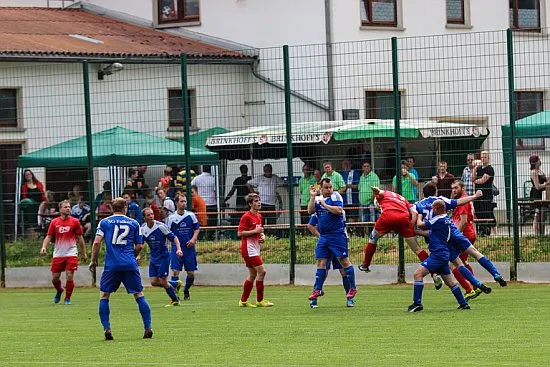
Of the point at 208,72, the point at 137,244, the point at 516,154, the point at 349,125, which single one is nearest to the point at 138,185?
the point at 208,72

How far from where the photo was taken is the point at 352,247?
1003 inches

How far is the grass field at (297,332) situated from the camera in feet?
46.0

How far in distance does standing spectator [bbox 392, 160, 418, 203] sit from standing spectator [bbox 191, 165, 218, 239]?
401 cm

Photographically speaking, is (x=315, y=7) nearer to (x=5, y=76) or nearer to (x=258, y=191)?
(x=5, y=76)

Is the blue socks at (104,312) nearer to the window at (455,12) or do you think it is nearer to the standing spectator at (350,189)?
the standing spectator at (350,189)

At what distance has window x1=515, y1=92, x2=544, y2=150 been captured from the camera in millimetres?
24234

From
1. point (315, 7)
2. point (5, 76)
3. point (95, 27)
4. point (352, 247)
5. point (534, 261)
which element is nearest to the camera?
point (534, 261)

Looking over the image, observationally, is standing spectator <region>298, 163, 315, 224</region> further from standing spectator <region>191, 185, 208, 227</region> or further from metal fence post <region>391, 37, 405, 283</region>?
standing spectator <region>191, 185, 208, 227</region>

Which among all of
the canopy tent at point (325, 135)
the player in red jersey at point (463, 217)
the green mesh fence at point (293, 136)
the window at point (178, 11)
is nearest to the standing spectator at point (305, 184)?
the green mesh fence at point (293, 136)

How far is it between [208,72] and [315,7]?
1175cm

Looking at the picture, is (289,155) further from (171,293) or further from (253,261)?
(171,293)

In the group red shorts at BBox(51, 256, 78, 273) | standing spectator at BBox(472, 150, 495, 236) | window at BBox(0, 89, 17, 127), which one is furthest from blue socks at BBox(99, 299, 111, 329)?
window at BBox(0, 89, 17, 127)

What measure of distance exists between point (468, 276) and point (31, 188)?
1302 cm

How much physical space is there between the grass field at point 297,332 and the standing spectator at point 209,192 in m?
3.16
